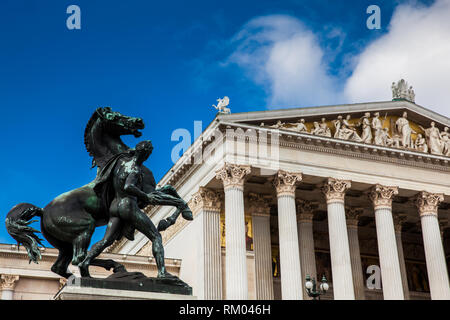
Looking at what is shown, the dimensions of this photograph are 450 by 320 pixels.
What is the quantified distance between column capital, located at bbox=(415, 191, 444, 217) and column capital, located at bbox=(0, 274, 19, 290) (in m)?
23.2

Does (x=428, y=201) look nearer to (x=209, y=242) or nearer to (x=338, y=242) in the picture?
(x=338, y=242)

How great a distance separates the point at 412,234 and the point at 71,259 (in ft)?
131

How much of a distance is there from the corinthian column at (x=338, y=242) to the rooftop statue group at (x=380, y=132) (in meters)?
3.04

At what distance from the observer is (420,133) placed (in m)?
39.2

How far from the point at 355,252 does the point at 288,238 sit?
289 inches

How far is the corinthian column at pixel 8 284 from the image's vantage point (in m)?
35.8

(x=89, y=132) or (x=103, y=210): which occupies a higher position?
(x=89, y=132)

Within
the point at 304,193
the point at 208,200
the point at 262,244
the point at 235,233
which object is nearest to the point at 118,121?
the point at 235,233

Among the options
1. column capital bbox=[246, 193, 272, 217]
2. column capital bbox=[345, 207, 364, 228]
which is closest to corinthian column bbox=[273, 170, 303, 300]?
column capital bbox=[246, 193, 272, 217]

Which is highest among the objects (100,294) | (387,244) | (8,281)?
(387,244)

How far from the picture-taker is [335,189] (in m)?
34.8

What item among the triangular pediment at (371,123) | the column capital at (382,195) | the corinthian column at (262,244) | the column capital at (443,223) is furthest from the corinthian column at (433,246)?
the corinthian column at (262,244)
